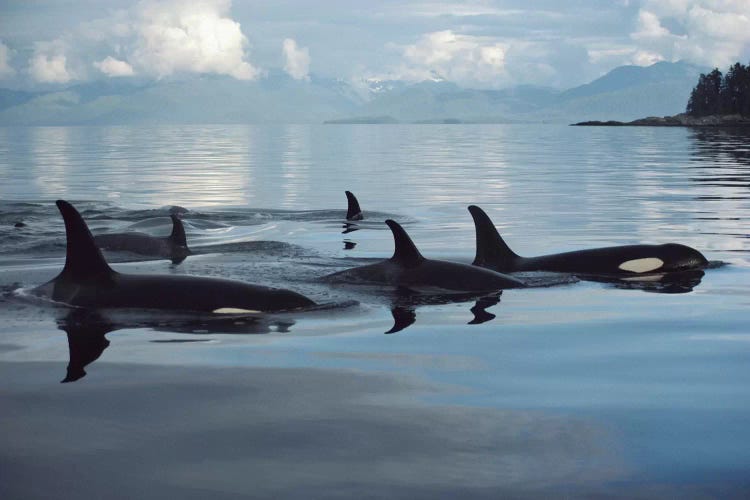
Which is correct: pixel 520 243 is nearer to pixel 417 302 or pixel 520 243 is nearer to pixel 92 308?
pixel 417 302

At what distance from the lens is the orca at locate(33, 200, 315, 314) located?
9.84 meters

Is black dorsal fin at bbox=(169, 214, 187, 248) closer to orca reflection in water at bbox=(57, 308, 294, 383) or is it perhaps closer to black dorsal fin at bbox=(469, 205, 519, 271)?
black dorsal fin at bbox=(469, 205, 519, 271)

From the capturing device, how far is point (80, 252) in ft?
32.4

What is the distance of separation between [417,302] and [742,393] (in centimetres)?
452

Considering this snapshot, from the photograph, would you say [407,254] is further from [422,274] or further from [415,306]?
[415,306]

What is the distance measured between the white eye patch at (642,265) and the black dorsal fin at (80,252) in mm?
6456

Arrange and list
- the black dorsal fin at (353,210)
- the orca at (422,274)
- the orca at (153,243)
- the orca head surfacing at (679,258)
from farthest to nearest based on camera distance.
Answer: the black dorsal fin at (353,210) → the orca at (153,243) → the orca head surfacing at (679,258) → the orca at (422,274)

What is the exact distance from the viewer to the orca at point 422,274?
38.5 feet

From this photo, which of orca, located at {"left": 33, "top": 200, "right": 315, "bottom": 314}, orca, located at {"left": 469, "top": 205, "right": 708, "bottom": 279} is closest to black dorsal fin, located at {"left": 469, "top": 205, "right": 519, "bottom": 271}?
orca, located at {"left": 469, "top": 205, "right": 708, "bottom": 279}

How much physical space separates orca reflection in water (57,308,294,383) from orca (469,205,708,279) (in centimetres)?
456

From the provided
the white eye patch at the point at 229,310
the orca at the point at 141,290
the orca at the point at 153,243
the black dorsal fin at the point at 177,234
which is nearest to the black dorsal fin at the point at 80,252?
the orca at the point at 141,290

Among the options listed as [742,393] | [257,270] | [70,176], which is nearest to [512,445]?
[742,393]

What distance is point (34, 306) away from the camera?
10555mm

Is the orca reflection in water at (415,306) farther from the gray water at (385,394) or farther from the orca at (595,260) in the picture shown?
the orca at (595,260)
